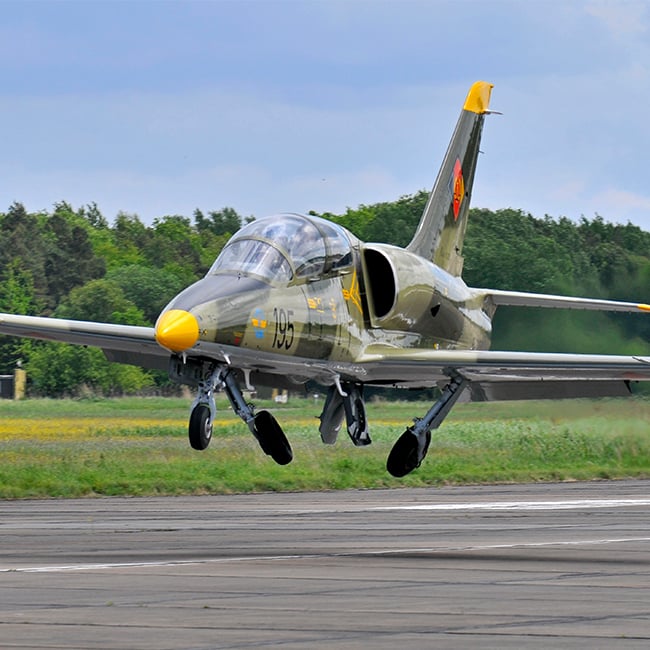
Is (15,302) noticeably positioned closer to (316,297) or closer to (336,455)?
(336,455)

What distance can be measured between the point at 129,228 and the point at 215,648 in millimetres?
146697

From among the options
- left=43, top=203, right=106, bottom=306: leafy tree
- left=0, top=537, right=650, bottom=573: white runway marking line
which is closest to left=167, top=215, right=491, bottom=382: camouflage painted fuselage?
left=0, top=537, right=650, bottom=573: white runway marking line

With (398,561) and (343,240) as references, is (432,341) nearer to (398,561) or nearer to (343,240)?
(343,240)

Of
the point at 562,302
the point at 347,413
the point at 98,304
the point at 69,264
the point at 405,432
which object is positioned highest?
the point at 69,264

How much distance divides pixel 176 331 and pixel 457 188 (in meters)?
12.5

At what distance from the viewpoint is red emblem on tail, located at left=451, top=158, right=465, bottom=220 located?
29.0 m

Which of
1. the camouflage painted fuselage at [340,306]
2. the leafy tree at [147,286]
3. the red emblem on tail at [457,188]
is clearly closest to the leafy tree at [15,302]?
the leafy tree at [147,286]

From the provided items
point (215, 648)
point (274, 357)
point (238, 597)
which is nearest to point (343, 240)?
point (274, 357)

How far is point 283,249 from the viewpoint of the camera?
67.3ft

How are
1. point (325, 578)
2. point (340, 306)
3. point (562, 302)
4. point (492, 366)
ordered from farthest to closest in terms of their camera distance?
point (562, 302) < point (492, 366) < point (340, 306) < point (325, 578)

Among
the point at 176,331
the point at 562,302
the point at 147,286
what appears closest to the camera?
the point at 176,331

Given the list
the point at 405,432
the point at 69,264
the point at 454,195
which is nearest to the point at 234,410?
Answer: the point at 405,432

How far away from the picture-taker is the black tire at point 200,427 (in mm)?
18172

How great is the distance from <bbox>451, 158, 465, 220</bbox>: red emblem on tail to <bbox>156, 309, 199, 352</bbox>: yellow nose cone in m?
12.0
